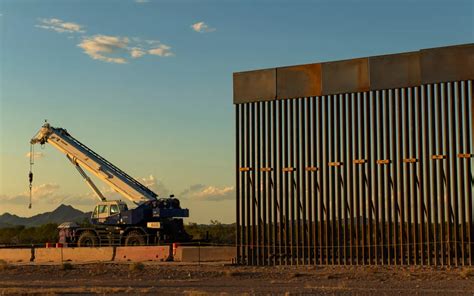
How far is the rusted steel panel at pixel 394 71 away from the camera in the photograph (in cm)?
2745

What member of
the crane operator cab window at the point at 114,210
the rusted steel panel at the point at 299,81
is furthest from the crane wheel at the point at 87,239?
the rusted steel panel at the point at 299,81

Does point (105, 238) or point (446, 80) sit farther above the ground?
point (446, 80)

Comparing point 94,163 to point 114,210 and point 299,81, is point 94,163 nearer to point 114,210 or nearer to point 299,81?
point 114,210

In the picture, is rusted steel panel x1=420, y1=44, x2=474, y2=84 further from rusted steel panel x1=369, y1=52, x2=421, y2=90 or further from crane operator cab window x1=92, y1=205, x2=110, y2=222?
crane operator cab window x1=92, y1=205, x2=110, y2=222

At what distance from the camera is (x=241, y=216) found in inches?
1228

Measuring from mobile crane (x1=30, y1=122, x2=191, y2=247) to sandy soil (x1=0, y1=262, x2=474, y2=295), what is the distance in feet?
21.4

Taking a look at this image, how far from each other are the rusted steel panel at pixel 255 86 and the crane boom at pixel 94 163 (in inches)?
415

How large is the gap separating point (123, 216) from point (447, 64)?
18.2 m

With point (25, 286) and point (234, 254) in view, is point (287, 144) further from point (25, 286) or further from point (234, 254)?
point (25, 286)

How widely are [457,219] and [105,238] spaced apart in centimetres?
1853

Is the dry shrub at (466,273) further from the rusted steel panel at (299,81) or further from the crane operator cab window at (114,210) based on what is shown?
the crane operator cab window at (114,210)

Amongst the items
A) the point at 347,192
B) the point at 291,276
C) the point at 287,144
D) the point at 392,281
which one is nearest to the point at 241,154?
the point at 287,144

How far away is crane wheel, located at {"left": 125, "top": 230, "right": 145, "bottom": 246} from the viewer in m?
38.1

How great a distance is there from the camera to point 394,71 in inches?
1097
